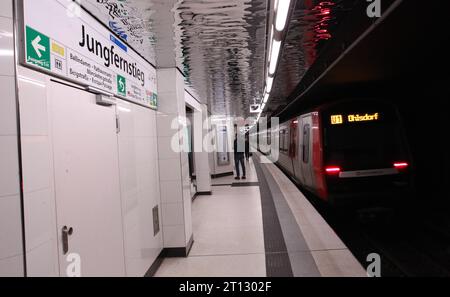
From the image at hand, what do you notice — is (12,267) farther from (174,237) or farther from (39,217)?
(174,237)

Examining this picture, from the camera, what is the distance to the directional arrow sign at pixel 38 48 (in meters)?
1.73

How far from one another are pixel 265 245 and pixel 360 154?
2566 mm

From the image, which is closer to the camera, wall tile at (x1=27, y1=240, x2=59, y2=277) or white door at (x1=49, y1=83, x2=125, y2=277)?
wall tile at (x1=27, y1=240, x2=59, y2=277)

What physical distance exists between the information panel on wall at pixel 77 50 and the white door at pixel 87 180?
0.17m

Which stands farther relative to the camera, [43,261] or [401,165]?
[401,165]

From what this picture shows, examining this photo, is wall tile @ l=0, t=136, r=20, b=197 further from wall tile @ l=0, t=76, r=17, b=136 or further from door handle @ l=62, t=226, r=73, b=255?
door handle @ l=62, t=226, r=73, b=255

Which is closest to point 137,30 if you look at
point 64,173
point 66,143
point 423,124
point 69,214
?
point 66,143

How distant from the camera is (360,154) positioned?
5.52 meters

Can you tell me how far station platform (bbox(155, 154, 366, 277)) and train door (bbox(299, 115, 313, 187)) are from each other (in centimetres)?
49

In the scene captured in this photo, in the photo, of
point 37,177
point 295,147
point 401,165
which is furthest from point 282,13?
point 295,147

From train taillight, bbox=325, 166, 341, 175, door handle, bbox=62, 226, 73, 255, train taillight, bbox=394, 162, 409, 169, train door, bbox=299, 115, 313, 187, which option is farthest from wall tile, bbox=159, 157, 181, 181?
train taillight, bbox=394, 162, 409, 169

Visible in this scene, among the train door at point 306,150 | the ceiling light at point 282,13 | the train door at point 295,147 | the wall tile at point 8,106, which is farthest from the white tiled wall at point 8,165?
the train door at point 295,147

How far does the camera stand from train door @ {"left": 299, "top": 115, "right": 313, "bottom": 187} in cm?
633

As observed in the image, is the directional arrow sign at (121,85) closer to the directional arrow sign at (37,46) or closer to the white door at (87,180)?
the white door at (87,180)
